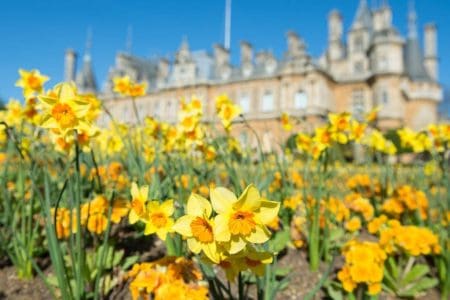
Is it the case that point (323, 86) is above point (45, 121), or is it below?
above

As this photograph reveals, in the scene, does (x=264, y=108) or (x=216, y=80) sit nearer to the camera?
(x=264, y=108)

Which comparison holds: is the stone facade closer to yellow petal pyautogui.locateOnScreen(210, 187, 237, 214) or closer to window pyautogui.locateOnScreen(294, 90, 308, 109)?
window pyautogui.locateOnScreen(294, 90, 308, 109)

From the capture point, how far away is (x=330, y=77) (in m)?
23.9

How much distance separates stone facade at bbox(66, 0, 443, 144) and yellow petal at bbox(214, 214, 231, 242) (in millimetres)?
21286

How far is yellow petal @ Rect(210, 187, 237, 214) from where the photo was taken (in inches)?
29.9

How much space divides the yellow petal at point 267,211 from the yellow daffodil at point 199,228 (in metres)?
0.11

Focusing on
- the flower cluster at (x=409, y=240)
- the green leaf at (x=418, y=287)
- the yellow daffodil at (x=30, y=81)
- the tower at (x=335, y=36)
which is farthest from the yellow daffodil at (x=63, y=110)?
the tower at (x=335, y=36)

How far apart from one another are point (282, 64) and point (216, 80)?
495 cm

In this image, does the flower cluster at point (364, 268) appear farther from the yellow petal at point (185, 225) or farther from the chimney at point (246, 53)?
the chimney at point (246, 53)

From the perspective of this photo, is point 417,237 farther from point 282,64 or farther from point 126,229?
point 282,64

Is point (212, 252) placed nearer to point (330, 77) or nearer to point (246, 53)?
point (330, 77)

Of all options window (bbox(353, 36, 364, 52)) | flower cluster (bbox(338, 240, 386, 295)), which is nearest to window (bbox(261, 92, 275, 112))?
window (bbox(353, 36, 364, 52))

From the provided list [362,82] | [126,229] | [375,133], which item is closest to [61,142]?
[126,229]

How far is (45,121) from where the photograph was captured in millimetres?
1084
